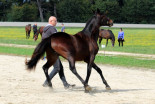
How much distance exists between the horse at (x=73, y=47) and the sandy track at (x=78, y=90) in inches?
19.6

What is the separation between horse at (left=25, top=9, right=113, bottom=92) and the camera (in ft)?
31.8

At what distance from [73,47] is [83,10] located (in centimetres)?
8108

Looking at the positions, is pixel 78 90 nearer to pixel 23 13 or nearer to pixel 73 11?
pixel 23 13

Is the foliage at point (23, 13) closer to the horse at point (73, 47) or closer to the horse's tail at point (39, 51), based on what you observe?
the horse at point (73, 47)

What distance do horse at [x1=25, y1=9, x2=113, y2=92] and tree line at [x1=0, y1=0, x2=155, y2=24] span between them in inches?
3031

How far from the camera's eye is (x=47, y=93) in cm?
986

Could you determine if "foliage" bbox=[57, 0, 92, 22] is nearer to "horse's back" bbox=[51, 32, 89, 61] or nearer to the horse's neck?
the horse's neck

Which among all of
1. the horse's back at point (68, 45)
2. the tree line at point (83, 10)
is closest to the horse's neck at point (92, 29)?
the horse's back at point (68, 45)

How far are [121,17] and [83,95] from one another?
83183 millimetres

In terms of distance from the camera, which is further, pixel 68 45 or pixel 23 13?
pixel 23 13

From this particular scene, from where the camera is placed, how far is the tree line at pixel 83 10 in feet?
289

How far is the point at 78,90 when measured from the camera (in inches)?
411

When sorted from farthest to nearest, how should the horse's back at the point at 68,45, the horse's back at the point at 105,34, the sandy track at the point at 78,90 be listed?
the horse's back at the point at 105,34
the horse's back at the point at 68,45
the sandy track at the point at 78,90

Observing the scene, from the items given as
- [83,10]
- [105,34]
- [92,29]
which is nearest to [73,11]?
[83,10]
